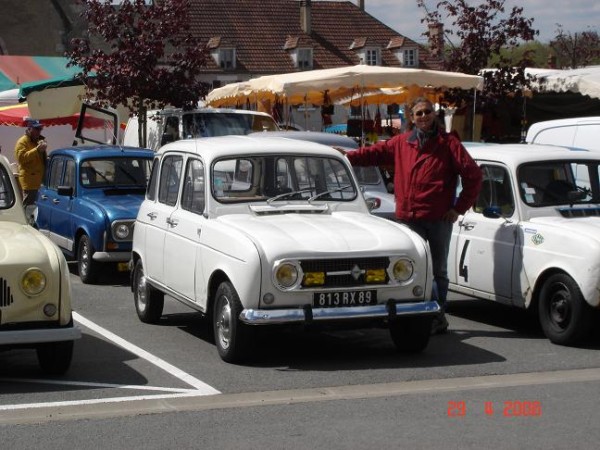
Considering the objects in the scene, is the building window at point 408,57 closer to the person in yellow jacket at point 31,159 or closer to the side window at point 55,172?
the person in yellow jacket at point 31,159

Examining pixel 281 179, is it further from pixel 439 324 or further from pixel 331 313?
pixel 439 324

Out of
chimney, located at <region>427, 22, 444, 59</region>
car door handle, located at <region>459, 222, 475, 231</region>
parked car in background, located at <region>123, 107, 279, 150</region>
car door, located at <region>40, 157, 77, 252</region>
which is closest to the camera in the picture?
car door handle, located at <region>459, 222, 475, 231</region>

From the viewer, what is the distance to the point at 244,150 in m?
9.65

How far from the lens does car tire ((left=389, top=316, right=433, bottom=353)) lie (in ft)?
28.9

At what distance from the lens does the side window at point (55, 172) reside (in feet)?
50.2

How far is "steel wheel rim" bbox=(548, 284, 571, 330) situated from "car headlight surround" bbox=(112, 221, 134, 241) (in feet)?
19.5

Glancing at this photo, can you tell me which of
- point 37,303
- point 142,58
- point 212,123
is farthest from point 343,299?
point 142,58

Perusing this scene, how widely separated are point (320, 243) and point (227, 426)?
81.8 inches

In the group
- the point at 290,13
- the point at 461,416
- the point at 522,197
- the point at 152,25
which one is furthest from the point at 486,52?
the point at 290,13

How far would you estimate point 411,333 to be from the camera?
895 centimetres

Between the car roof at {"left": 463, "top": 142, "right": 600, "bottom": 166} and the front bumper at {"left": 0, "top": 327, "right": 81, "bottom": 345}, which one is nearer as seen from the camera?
the front bumper at {"left": 0, "top": 327, "right": 81, "bottom": 345}

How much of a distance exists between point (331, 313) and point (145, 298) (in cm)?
293

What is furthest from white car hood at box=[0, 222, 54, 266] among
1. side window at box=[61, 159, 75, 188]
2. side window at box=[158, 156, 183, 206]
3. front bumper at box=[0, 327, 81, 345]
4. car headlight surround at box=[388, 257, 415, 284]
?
side window at box=[61, 159, 75, 188]

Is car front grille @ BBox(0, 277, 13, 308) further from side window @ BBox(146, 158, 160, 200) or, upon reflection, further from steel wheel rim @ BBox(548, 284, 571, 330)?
steel wheel rim @ BBox(548, 284, 571, 330)
